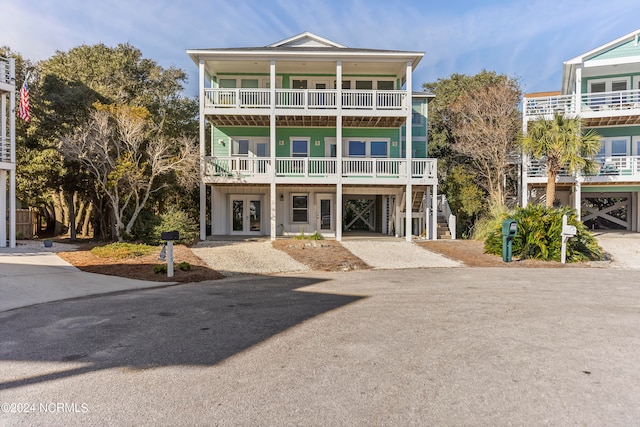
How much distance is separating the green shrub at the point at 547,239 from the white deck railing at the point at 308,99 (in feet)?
26.1

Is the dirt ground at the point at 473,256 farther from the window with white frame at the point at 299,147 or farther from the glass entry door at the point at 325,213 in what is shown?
the window with white frame at the point at 299,147

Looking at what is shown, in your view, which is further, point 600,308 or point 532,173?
point 532,173

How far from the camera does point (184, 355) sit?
4.82 m

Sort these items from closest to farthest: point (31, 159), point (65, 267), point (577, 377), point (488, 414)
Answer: point (488, 414) < point (577, 377) < point (65, 267) < point (31, 159)

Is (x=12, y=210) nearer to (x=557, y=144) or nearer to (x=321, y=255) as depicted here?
(x=321, y=255)

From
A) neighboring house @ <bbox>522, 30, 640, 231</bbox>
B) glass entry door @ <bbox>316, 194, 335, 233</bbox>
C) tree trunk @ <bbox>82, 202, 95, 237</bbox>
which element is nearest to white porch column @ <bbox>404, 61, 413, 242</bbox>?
glass entry door @ <bbox>316, 194, 335, 233</bbox>

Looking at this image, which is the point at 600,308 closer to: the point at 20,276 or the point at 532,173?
the point at 20,276

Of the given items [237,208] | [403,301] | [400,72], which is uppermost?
[400,72]

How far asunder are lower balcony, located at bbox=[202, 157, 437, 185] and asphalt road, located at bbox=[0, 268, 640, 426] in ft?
35.7

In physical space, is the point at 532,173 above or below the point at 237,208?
above

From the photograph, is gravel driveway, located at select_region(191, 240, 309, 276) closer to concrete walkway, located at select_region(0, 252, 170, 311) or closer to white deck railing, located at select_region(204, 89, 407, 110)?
concrete walkway, located at select_region(0, 252, 170, 311)

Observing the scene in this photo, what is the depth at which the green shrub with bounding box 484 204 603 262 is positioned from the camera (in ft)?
46.4

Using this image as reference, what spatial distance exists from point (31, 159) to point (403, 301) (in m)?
18.1

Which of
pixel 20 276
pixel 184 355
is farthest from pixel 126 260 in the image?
pixel 184 355
